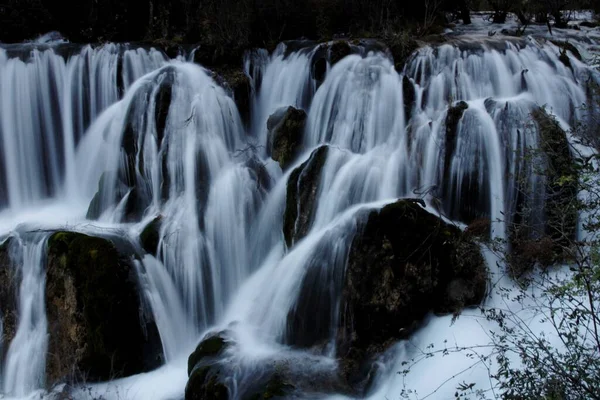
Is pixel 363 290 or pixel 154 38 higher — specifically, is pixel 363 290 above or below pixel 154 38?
below

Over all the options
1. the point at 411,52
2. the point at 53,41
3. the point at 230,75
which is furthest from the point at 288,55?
the point at 53,41

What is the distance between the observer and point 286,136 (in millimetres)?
10234

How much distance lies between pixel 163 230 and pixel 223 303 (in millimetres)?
1553

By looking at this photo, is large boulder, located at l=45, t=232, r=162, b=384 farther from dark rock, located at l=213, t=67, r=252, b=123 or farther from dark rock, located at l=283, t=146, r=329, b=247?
dark rock, located at l=213, t=67, r=252, b=123

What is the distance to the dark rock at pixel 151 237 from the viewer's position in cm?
859

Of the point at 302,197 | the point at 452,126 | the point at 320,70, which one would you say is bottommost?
the point at 302,197

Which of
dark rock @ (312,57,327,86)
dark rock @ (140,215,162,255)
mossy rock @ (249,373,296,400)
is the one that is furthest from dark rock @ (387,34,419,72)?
mossy rock @ (249,373,296,400)

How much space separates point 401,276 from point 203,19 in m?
8.88

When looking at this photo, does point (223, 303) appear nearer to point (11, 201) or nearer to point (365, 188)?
point (365, 188)

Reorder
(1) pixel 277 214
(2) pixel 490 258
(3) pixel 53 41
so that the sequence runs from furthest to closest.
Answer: (3) pixel 53 41
(1) pixel 277 214
(2) pixel 490 258

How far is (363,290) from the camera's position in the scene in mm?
7336

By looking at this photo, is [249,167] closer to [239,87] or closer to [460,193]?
[239,87]

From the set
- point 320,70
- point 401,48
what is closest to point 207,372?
point 320,70

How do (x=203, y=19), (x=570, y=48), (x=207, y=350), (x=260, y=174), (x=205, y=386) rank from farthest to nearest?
(x=203, y=19), (x=570, y=48), (x=260, y=174), (x=207, y=350), (x=205, y=386)
